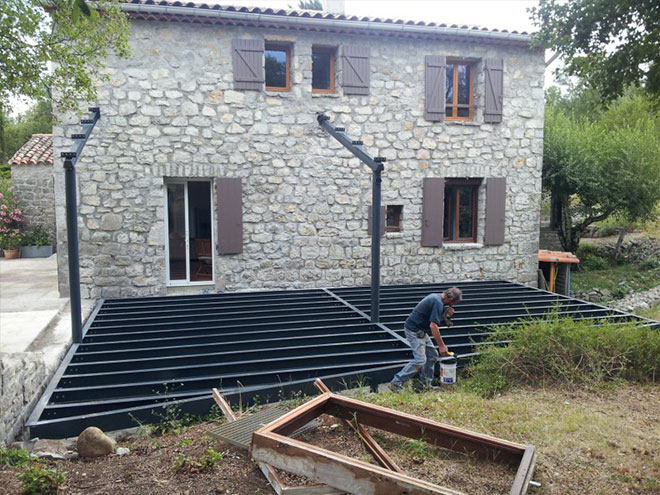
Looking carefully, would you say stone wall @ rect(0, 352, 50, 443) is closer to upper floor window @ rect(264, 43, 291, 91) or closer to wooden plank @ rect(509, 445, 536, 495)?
wooden plank @ rect(509, 445, 536, 495)

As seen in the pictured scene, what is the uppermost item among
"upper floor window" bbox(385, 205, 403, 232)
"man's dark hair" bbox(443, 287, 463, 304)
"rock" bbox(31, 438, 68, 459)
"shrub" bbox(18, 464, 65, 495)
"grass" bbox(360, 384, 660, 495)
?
"upper floor window" bbox(385, 205, 403, 232)

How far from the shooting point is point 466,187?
32.5 ft

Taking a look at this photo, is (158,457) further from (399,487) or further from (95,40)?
(95,40)

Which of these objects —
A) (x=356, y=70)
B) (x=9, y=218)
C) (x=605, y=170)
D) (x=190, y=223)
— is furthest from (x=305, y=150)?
(x=9, y=218)

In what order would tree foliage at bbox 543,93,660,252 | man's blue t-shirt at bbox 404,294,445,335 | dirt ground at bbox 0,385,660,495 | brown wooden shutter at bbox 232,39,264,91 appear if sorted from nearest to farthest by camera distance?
dirt ground at bbox 0,385,660,495, man's blue t-shirt at bbox 404,294,445,335, brown wooden shutter at bbox 232,39,264,91, tree foliage at bbox 543,93,660,252

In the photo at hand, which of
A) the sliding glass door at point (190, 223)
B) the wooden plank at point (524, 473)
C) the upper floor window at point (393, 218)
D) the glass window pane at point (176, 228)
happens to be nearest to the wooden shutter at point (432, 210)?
the upper floor window at point (393, 218)

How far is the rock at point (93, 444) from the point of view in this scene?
3402 mm

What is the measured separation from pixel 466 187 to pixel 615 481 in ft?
24.1

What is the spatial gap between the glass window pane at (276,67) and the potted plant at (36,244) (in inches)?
338

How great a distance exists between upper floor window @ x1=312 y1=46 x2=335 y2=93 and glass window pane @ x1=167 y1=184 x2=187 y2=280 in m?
3.90

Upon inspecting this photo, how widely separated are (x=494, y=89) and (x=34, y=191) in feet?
39.6

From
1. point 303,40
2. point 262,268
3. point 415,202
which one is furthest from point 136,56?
point 415,202

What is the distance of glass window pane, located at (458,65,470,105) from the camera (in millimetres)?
9630

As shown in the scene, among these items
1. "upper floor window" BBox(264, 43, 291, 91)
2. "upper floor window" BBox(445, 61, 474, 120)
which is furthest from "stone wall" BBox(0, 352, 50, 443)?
"upper floor window" BBox(445, 61, 474, 120)
